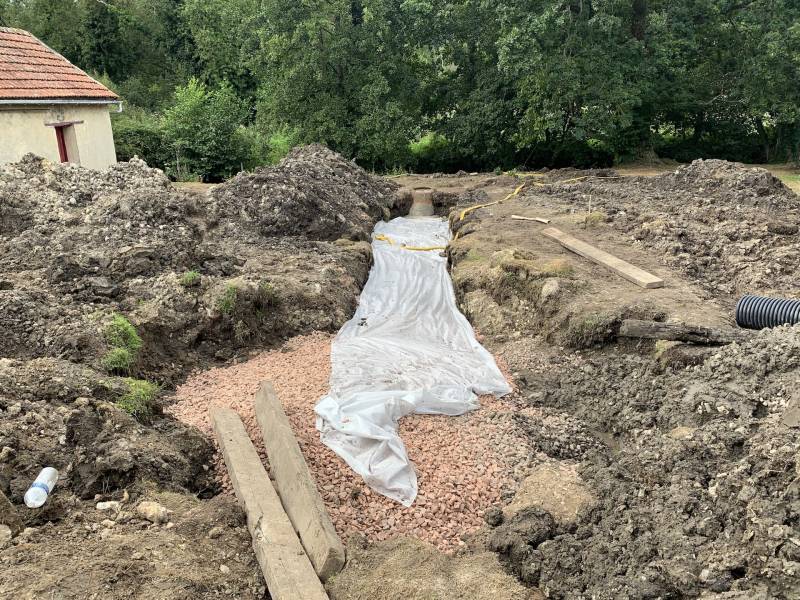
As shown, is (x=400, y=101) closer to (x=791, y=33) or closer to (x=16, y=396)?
(x=791, y=33)

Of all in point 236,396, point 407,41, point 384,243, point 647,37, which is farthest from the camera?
point 407,41

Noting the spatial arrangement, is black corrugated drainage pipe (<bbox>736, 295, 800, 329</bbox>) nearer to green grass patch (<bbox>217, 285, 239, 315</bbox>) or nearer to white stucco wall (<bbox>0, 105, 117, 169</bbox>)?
green grass patch (<bbox>217, 285, 239, 315</bbox>)

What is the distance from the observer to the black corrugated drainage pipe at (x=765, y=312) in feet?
23.2

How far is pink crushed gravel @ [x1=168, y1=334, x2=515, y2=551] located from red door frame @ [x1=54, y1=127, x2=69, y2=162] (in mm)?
10388

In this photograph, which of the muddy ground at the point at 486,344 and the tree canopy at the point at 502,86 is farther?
the tree canopy at the point at 502,86

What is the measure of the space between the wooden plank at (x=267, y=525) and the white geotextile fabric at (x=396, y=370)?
85cm

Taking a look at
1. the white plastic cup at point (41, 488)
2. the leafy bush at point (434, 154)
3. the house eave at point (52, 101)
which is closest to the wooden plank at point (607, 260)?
the white plastic cup at point (41, 488)

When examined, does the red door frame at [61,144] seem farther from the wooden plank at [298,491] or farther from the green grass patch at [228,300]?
the wooden plank at [298,491]

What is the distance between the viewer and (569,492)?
5.32 m

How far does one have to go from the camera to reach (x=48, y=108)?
47.0 ft

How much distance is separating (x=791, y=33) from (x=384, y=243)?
14.2 metres

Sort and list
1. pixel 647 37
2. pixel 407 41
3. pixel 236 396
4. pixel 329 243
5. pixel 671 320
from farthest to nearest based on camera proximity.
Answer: pixel 407 41 → pixel 647 37 → pixel 329 243 → pixel 671 320 → pixel 236 396

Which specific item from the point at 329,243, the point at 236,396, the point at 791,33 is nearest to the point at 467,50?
the point at 791,33

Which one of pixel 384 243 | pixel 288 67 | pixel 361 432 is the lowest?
pixel 384 243
